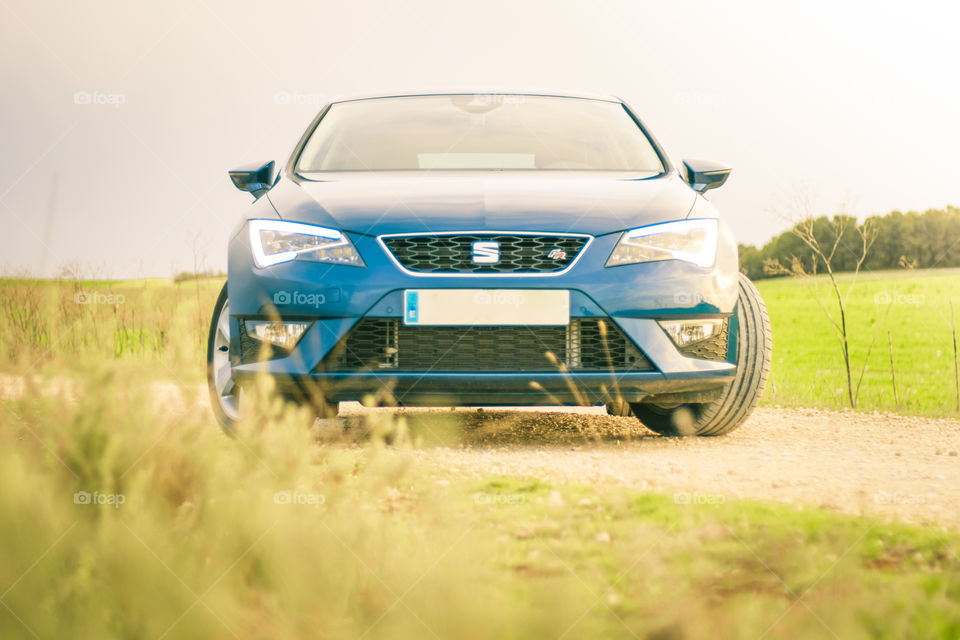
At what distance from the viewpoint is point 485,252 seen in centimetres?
394

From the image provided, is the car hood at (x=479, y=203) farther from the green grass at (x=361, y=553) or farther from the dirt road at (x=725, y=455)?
the green grass at (x=361, y=553)

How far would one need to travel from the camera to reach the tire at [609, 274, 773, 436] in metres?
4.45

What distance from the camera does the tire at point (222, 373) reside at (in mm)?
4504

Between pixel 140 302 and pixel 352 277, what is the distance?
12.8ft

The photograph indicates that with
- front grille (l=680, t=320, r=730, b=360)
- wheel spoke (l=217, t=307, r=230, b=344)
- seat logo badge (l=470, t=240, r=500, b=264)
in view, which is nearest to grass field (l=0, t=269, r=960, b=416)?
wheel spoke (l=217, t=307, r=230, b=344)

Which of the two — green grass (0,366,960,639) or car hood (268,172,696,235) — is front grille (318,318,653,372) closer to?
car hood (268,172,696,235)

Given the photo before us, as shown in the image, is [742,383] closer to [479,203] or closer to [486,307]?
[486,307]

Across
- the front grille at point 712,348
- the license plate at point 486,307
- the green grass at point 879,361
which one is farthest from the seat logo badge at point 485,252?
the green grass at point 879,361

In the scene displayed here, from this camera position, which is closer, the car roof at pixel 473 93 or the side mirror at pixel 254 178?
the side mirror at pixel 254 178

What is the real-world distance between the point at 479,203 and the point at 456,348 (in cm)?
65

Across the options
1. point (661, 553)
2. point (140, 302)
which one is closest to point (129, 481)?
point (661, 553)

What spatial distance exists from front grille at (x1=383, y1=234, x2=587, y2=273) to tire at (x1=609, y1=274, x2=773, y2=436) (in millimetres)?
1039

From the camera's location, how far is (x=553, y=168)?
493 cm

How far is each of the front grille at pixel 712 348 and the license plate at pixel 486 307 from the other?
0.64 meters
